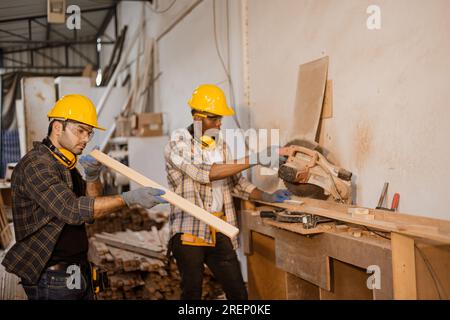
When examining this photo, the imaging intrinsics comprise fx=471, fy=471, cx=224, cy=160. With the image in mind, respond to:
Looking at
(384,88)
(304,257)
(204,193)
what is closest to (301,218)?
(304,257)

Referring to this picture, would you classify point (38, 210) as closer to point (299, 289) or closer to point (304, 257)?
point (304, 257)

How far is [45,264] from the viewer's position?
97.8 inches

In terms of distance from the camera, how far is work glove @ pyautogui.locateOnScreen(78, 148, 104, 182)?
2.84 m

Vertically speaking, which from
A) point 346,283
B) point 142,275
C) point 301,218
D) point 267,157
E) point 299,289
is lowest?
point 142,275

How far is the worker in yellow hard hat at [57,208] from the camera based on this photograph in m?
2.40

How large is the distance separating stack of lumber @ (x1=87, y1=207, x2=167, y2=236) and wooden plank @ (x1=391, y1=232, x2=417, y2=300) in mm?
4048

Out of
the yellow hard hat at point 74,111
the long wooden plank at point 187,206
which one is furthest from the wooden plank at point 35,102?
the long wooden plank at point 187,206

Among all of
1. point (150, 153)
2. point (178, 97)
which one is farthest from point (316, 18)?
point (150, 153)

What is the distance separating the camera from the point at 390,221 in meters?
2.51

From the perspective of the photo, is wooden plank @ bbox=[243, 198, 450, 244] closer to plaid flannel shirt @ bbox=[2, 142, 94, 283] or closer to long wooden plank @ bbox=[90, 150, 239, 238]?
long wooden plank @ bbox=[90, 150, 239, 238]

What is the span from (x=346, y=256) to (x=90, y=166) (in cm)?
159

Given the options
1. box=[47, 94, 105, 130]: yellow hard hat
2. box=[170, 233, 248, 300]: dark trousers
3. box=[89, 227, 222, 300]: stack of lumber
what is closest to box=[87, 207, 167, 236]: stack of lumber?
box=[89, 227, 222, 300]: stack of lumber

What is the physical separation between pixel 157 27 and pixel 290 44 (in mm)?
4417

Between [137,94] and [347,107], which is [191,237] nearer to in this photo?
[347,107]
